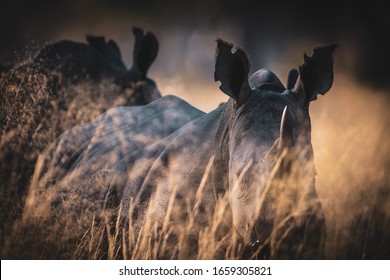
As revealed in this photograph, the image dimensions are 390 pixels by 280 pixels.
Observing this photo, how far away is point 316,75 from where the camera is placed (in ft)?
10.3

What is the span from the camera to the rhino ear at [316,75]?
3104 millimetres

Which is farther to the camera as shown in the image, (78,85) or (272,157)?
(78,85)

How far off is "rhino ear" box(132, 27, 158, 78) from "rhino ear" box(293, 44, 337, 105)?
10.3ft

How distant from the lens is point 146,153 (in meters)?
4.12

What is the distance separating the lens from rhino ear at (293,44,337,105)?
3104 mm

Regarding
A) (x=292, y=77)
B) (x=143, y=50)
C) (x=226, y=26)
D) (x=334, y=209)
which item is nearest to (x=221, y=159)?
(x=334, y=209)

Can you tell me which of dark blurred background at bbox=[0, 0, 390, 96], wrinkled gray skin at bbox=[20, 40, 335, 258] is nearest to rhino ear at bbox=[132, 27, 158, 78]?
dark blurred background at bbox=[0, 0, 390, 96]

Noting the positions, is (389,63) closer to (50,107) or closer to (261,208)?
(261,208)

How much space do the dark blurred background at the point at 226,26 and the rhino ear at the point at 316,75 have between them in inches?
45.4

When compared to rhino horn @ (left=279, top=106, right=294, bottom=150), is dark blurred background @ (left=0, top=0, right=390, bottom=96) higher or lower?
higher

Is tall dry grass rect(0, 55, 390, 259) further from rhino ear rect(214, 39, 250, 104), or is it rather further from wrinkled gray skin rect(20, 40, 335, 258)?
rhino ear rect(214, 39, 250, 104)

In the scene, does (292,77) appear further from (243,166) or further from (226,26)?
(243,166)

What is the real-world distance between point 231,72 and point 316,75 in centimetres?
50

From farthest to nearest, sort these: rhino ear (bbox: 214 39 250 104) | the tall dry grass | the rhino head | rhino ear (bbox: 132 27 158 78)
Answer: rhino ear (bbox: 132 27 158 78)
the tall dry grass
rhino ear (bbox: 214 39 250 104)
the rhino head
